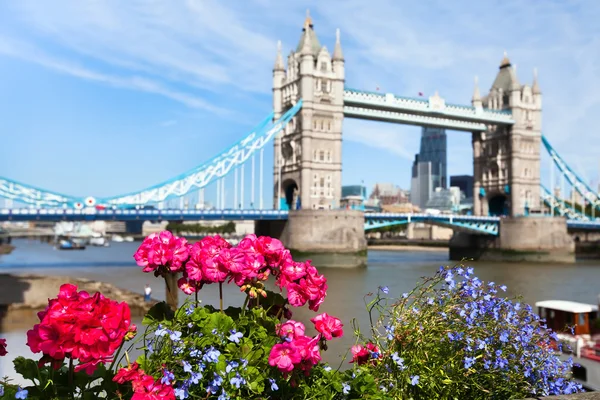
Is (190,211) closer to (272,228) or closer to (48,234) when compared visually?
(272,228)

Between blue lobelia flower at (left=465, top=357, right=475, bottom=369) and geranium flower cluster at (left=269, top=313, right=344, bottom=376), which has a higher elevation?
geranium flower cluster at (left=269, top=313, right=344, bottom=376)

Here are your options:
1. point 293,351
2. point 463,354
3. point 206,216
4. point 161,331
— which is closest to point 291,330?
point 293,351

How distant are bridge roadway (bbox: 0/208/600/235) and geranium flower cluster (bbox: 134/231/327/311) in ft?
120

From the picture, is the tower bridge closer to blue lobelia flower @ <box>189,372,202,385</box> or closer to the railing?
the railing

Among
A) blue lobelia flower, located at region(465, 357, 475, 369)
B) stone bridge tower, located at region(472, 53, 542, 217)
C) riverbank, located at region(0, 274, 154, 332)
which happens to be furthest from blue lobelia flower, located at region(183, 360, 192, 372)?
stone bridge tower, located at region(472, 53, 542, 217)

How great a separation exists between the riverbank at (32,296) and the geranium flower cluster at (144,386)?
11008 millimetres

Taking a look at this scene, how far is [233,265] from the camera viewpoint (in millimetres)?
2963

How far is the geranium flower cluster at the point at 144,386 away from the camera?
2432 mm

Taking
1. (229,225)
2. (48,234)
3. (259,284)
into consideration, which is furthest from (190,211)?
(48,234)

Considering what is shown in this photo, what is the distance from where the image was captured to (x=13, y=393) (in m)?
2.49

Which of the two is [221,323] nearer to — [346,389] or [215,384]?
[215,384]

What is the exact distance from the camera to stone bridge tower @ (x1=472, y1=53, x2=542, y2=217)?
183ft

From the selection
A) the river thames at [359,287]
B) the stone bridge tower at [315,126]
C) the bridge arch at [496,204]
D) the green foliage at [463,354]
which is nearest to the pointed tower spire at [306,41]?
the stone bridge tower at [315,126]

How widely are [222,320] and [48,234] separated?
463ft
